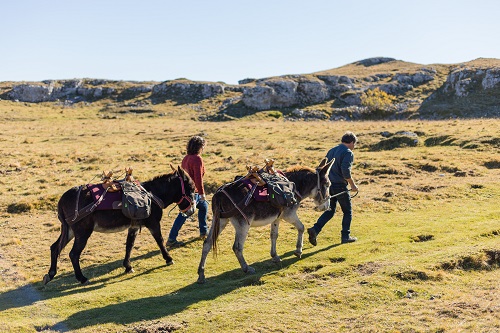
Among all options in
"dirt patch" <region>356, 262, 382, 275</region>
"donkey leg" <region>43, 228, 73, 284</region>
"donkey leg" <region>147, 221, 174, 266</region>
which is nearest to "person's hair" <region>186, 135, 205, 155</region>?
"donkey leg" <region>147, 221, 174, 266</region>

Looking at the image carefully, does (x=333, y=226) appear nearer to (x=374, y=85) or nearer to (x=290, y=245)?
(x=290, y=245)

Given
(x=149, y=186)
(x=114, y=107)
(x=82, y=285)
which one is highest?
(x=114, y=107)

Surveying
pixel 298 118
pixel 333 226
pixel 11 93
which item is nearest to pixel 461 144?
pixel 333 226

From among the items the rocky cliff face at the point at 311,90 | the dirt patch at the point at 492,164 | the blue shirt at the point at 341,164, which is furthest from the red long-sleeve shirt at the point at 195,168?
the rocky cliff face at the point at 311,90

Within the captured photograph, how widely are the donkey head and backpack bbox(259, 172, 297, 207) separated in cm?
92

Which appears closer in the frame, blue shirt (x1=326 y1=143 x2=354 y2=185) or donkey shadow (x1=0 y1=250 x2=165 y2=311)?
donkey shadow (x1=0 y1=250 x2=165 y2=311)

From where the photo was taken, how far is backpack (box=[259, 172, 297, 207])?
1029cm

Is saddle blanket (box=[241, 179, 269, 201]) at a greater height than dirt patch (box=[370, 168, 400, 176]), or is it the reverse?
saddle blanket (box=[241, 179, 269, 201])

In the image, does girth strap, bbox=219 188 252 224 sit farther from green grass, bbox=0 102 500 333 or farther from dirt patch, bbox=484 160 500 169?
dirt patch, bbox=484 160 500 169

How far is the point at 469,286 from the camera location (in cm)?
870

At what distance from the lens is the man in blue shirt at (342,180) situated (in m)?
11.8

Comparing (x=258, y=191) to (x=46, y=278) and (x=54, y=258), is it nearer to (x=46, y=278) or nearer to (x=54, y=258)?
(x=54, y=258)

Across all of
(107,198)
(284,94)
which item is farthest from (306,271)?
(284,94)

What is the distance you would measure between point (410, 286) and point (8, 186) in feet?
68.2
